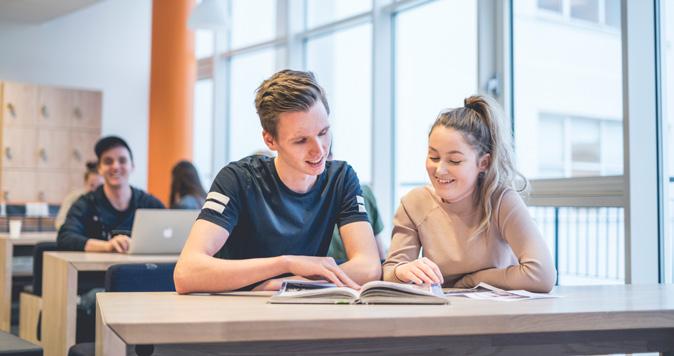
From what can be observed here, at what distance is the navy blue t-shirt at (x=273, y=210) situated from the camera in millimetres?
2111

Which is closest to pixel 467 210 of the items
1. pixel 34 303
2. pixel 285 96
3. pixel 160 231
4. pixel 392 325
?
pixel 285 96

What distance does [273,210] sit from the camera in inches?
85.2

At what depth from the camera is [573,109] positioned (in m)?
4.38

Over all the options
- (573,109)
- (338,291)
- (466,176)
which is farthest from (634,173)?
(338,291)

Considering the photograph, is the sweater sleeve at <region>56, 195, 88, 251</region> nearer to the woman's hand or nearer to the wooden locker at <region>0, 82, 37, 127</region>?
the woman's hand

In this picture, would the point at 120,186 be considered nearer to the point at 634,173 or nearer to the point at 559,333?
the point at 634,173

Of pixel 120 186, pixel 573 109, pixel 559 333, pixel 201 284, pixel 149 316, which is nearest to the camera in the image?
pixel 149 316

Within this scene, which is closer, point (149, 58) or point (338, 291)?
point (338, 291)

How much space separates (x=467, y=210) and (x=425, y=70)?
12.1 feet

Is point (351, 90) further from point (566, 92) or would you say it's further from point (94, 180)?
point (566, 92)

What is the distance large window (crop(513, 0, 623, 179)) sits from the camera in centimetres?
398

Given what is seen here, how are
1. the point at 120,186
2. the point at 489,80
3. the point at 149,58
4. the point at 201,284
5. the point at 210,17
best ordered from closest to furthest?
the point at 201,284
the point at 120,186
the point at 489,80
the point at 210,17
the point at 149,58

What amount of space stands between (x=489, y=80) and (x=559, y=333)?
3327mm

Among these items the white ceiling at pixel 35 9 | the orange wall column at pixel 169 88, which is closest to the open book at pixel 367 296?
the white ceiling at pixel 35 9
